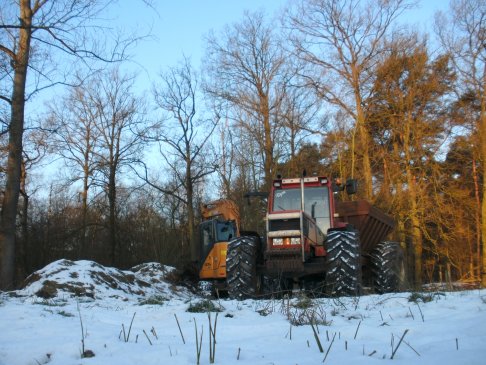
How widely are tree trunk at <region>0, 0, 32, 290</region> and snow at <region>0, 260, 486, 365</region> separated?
885 centimetres

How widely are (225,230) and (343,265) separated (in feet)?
27.8

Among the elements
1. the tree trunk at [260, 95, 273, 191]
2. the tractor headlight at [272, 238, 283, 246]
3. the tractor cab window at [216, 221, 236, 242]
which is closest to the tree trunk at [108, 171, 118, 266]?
the tree trunk at [260, 95, 273, 191]

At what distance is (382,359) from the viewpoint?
301 cm

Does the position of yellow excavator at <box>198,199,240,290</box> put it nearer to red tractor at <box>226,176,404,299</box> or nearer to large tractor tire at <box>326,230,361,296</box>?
red tractor at <box>226,176,404,299</box>

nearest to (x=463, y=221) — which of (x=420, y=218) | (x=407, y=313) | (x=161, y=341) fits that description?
(x=420, y=218)

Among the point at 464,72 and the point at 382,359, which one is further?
the point at 464,72

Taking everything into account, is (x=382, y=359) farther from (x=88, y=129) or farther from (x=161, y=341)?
(x=88, y=129)

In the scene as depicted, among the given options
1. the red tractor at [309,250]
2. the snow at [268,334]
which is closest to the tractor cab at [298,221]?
the red tractor at [309,250]

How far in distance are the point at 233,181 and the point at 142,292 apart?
16.5 metres

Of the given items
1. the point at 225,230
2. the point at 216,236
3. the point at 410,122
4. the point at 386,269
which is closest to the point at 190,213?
the point at 225,230

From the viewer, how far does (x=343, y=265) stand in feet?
30.4

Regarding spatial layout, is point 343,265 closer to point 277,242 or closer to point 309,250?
point 309,250

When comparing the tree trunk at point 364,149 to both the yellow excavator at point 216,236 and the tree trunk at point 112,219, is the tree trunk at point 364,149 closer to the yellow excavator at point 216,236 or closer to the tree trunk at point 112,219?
the yellow excavator at point 216,236

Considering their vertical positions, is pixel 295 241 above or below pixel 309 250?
above
